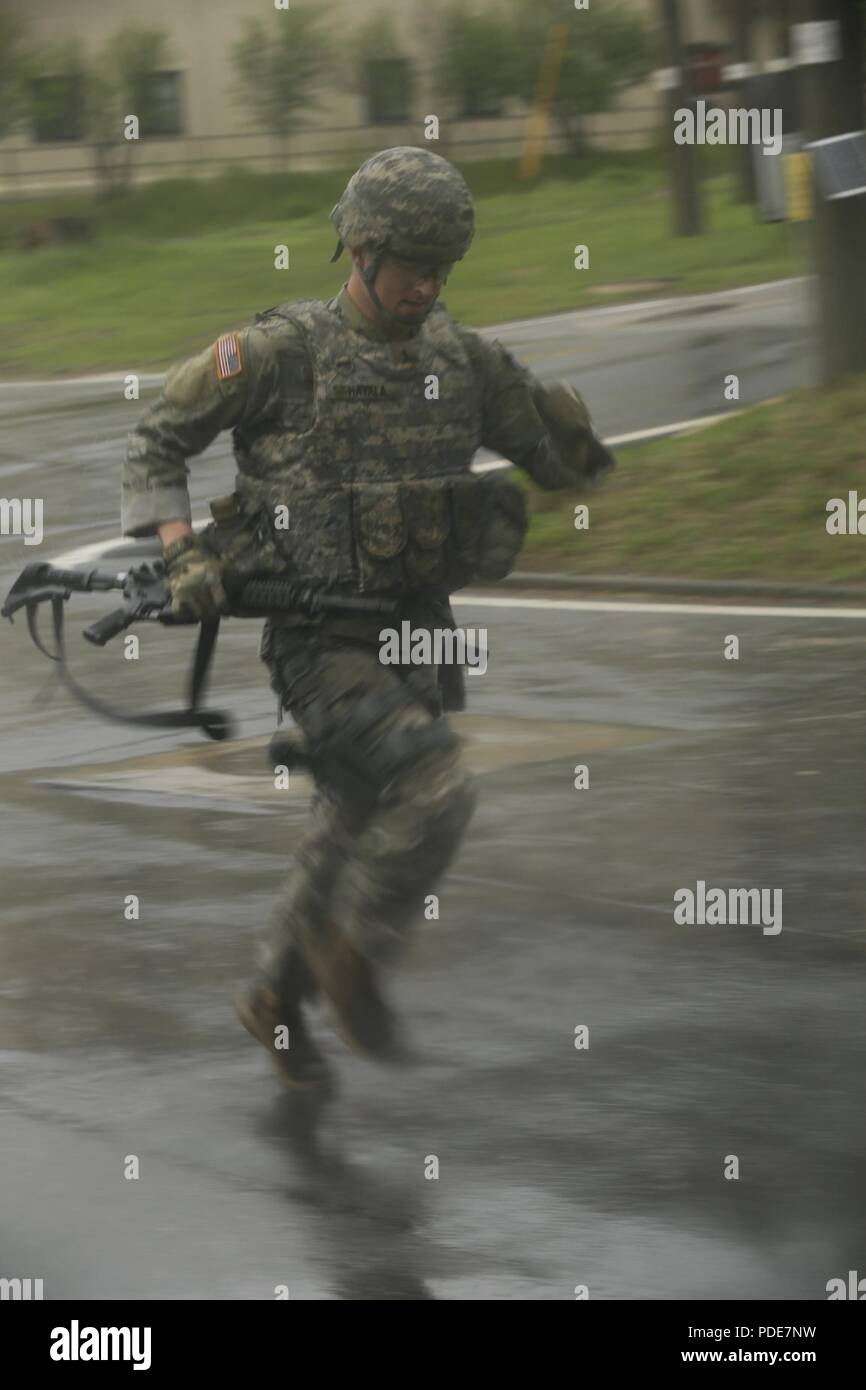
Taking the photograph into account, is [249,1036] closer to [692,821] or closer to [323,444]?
[323,444]

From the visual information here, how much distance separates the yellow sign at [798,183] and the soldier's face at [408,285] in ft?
28.5

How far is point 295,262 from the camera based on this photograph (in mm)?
33938

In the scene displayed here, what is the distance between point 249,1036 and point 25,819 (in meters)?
2.52

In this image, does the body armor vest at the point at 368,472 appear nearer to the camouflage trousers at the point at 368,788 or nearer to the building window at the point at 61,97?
the camouflage trousers at the point at 368,788

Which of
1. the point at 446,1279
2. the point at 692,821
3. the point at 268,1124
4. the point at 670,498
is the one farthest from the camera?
the point at 670,498

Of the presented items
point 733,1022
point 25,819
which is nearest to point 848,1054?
point 733,1022

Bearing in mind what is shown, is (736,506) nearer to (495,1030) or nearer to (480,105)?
(495,1030)

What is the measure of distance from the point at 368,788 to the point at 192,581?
575 millimetres

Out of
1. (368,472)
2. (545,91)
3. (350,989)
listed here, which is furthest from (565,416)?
(545,91)

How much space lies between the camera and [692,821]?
7.87m

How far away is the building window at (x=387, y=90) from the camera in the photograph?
165 feet

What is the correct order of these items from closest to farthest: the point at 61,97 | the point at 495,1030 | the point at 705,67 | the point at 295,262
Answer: the point at 495,1030 → the point at 705,67 → the point at 295,262 → the point at 61,97

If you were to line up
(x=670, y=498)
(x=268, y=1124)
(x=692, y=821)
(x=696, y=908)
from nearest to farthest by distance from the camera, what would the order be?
(x=268, y=1124), (x=696, y=908), (x=692, y=821), (x=670, y=498)

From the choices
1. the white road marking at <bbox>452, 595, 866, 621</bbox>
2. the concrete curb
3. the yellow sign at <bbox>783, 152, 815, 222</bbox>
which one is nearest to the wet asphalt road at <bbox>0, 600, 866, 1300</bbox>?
the white road marking at <bbox>452, 595, 866, 621</bbox>
